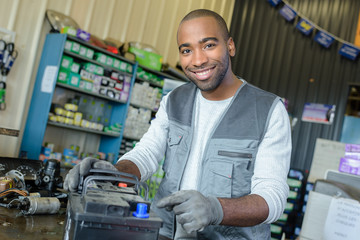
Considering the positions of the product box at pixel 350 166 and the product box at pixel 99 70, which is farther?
the product box at pixel 99 70

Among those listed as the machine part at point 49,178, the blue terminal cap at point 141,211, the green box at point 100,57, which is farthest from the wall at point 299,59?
the blue terminal cap at point 141,211

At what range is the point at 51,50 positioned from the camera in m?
3.84

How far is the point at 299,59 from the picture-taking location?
6.29 m

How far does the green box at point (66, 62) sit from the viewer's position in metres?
3.77

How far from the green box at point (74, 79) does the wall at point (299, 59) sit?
3000 mm

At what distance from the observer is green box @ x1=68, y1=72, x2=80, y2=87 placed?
3865mm

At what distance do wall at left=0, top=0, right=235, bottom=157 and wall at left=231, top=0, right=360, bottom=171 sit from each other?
2.98ft

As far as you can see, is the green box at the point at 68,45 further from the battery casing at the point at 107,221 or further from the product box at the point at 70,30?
the battery casing at the point at 107,221

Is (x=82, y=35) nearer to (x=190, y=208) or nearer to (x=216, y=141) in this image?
(x=216, y=141)

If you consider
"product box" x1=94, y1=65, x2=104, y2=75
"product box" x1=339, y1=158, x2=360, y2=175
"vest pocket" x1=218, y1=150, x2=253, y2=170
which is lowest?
"vest pocket" x1=218, y1=150, x2=253, y2=170

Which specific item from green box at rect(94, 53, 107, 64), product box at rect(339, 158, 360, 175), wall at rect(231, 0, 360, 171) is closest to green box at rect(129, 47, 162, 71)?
green box at rect(94, 53, 107, 64)

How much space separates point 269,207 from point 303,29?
18.1ft

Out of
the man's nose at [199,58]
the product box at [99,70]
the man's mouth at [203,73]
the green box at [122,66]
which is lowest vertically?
the man's mouth at [203,73]

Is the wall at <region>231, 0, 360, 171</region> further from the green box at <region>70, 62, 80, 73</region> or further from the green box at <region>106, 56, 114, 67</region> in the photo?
the green box at <region>70, 62, 80, 73</region>
